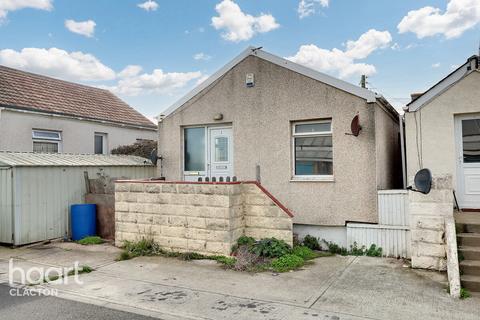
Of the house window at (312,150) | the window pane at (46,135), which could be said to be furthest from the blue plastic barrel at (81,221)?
the house window at (312,150)

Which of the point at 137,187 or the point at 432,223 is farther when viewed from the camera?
the point at 137,187

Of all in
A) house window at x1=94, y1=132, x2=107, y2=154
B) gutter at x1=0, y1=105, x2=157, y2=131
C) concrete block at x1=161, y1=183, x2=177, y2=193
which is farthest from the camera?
house window at x1=94, y1=132, x2=107, y2=154

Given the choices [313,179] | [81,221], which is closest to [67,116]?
[81,221]

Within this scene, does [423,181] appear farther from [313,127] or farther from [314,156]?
[313,127]

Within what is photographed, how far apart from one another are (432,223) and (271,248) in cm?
311

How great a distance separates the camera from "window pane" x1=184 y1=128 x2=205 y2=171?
34.3 feet

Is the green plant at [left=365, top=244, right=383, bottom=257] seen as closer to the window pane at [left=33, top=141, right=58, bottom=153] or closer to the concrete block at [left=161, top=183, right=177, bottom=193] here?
the concrete block at [left=161, top=183, right=177, bottom=193]

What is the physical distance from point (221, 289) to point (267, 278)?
38.1 inches

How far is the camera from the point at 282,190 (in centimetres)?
898

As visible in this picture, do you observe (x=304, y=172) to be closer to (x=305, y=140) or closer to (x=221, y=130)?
(x=305, y=140)

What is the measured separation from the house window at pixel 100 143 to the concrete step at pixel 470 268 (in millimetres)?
14507

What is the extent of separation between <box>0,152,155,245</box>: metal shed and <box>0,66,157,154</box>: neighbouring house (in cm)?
279

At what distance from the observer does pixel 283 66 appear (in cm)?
909

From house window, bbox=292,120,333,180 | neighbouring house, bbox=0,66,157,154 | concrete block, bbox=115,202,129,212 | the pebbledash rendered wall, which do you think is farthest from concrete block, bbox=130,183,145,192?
neighbouring house, bbox=0,66,157,154
